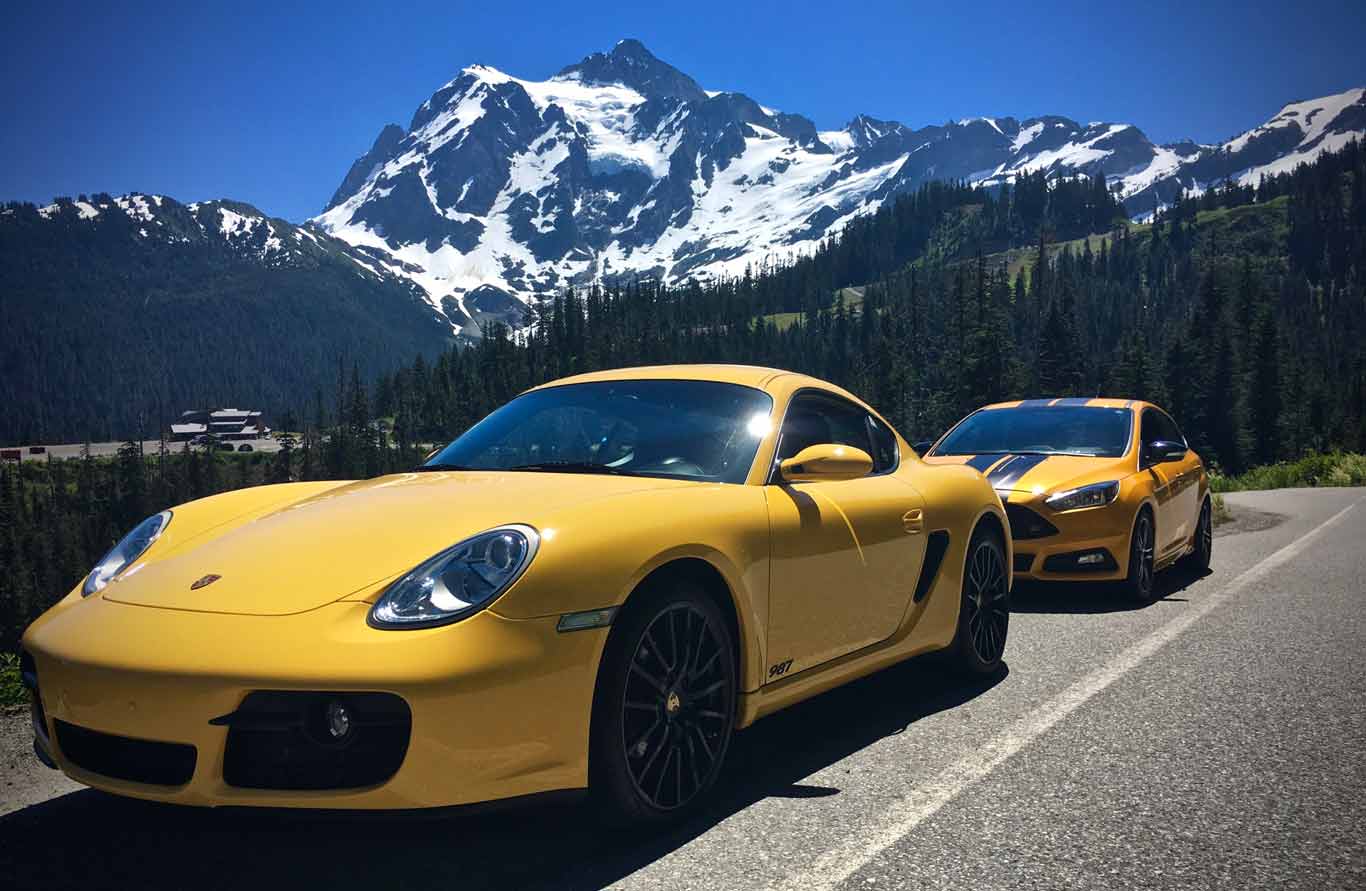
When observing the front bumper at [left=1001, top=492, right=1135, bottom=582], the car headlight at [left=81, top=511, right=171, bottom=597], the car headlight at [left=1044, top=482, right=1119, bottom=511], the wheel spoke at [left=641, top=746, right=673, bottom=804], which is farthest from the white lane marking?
the car headlight at [left=81, top=511, right=171, bottom=597]

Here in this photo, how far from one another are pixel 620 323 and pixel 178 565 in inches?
6707

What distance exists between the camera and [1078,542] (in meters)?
7.57

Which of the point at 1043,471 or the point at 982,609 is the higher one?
the point at 1043,471

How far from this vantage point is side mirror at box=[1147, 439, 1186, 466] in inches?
330

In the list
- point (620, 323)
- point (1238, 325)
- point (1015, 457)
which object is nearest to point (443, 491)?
point (1015, 457)

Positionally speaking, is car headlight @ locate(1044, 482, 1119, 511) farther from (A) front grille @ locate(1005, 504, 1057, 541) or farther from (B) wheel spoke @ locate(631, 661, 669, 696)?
(B) wheel spoke @ locate(631, 661, 669, 696)

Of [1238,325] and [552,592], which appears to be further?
[1238,325]

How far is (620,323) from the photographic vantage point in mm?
172250

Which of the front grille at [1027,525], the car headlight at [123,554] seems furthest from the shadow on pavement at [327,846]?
the front grille at [1027,525]

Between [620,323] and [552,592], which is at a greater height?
[620,323]

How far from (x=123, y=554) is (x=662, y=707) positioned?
6.51 feet

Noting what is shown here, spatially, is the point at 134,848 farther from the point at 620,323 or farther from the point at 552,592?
the point at 620,323

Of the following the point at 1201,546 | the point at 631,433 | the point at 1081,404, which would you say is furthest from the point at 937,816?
the point at 1201,546

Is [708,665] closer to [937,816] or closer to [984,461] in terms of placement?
Answer: [937,816]
